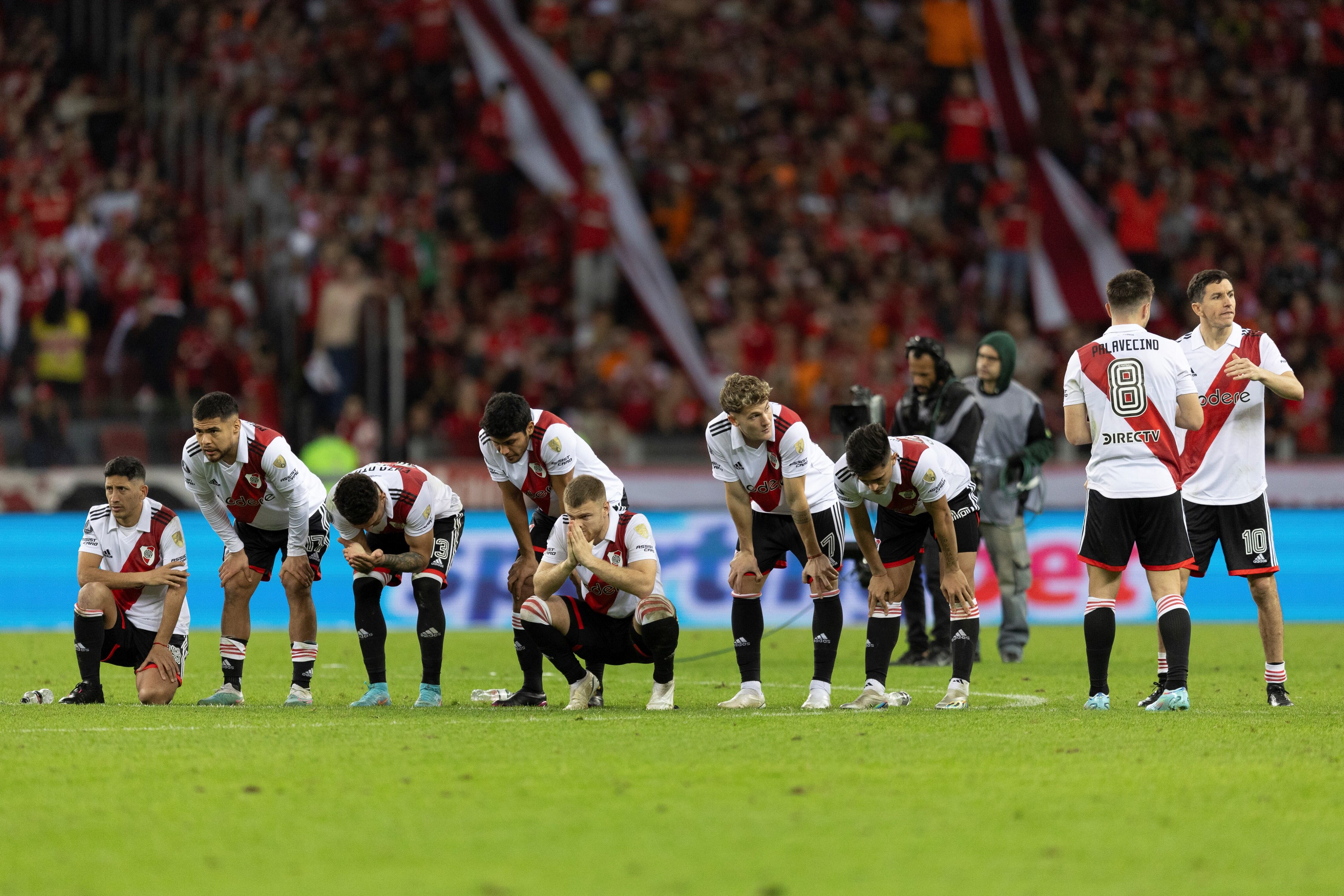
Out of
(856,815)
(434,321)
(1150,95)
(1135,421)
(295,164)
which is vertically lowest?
(856,815)

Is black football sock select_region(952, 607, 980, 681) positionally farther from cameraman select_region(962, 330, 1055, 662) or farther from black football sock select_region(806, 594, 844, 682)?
cameraman select_region(962, 330, 1055, 662)

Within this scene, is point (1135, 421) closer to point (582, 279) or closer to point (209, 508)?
point (209, 508)

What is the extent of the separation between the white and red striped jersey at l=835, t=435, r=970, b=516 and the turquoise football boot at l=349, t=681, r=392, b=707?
2.87 metres

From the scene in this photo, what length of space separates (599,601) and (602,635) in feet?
0.66

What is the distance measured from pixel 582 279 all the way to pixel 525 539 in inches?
473

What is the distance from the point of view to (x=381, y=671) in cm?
955

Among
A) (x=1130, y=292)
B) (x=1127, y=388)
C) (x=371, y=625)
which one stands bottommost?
(x=371, y=625)

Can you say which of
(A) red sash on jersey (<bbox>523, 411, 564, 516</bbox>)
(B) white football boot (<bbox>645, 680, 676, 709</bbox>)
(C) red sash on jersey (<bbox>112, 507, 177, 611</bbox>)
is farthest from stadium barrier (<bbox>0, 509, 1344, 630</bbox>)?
(B) white football boot (<bbox>645, 680, 676, 709</bbox>)

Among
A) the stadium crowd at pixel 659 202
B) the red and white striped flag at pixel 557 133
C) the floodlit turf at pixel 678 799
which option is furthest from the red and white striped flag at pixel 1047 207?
the floodlit turf at pixel 678 799

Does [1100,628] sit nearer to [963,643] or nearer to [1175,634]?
[1175,634]

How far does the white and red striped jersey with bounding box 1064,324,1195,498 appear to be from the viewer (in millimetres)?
8336

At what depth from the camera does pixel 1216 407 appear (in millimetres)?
9016

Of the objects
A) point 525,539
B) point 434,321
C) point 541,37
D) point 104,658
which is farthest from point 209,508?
point 541,37

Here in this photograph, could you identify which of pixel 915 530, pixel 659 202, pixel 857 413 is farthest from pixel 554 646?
pixel 659 202
